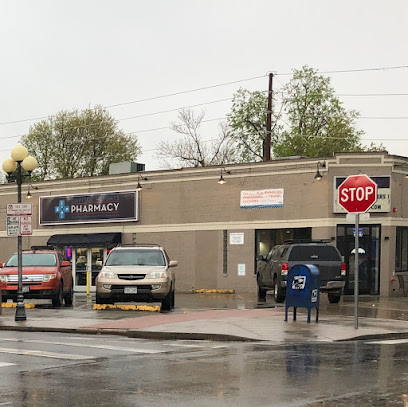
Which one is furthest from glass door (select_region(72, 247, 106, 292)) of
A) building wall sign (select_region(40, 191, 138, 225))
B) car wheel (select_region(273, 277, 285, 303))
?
car wheel (select_region(273, 277, 285, 303))

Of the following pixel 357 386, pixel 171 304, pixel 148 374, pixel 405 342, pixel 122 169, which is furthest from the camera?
pixel 122 169

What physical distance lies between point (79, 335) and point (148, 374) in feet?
21.6

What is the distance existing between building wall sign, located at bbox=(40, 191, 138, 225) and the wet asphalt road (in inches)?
929

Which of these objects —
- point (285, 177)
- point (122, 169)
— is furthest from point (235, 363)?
point (122, 169)

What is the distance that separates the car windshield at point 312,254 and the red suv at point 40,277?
7256 mm

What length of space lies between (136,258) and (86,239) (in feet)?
53.4

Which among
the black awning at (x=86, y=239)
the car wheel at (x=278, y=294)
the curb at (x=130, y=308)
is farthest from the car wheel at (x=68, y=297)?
the black awning at (x=86, y=239)

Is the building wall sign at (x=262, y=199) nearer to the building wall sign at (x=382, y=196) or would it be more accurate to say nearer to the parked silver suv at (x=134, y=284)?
the building wall sign at (x=382, y=196)

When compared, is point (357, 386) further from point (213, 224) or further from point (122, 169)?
point (122, 169)

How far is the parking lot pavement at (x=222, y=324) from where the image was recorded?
15.9 m

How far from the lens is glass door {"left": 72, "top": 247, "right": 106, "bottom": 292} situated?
39.4 m

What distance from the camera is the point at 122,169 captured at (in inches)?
1576

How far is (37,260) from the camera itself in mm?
26453

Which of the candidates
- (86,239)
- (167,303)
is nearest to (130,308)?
(167,303)
